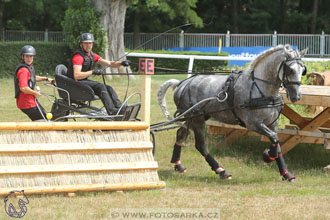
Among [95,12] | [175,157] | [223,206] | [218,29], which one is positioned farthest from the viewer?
[218,29]

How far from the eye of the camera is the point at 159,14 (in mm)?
39312

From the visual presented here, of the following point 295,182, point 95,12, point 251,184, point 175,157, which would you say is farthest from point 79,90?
point 95,12

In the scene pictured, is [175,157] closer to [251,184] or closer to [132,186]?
[251,184]

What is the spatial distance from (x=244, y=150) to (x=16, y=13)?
96.0 ft

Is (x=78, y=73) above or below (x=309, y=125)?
above

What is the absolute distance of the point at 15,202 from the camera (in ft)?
21.3

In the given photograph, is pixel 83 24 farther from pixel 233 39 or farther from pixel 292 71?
pixel 292 71

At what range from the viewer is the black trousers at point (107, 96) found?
8531mm

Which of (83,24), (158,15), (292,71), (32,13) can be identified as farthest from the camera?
(158,15)

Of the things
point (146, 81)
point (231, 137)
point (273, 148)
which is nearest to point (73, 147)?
point (146, 81)

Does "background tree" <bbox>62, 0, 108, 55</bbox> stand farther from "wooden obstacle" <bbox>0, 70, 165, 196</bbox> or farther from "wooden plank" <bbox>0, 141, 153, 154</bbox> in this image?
"wooden plank" <bbox>0, 141, 153, 154</bbox>

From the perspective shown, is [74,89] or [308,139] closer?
[74,89]

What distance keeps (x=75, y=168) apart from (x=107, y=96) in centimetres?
189

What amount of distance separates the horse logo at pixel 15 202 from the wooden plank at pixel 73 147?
1.57 feet
